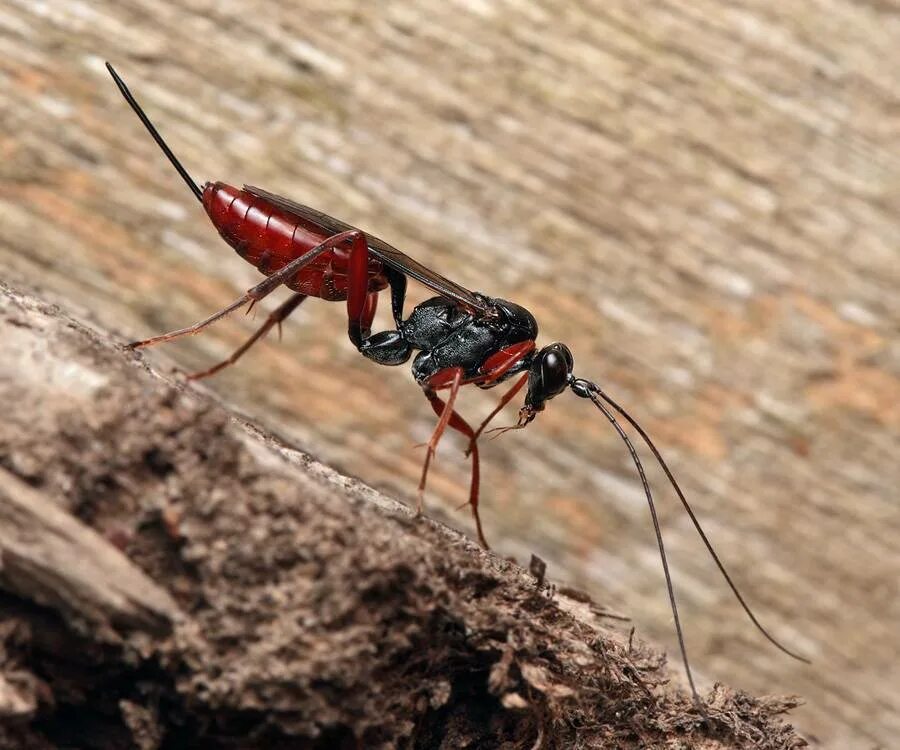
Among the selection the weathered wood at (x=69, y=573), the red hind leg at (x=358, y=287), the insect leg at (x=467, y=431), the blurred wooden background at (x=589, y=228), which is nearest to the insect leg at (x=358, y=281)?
the red hind leg at (x=358, y=287)

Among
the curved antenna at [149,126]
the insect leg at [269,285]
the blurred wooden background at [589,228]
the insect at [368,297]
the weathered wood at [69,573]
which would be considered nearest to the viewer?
the weathered wood at [69,573]

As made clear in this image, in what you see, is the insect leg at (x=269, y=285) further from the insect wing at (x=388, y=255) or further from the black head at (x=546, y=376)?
the black head at (x=546, y=376)

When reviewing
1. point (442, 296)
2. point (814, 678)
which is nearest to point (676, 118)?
point (442, 296)

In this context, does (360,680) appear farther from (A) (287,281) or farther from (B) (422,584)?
(A) (287,281)

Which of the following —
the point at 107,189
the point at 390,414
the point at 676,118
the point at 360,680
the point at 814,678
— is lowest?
the point at 814,678

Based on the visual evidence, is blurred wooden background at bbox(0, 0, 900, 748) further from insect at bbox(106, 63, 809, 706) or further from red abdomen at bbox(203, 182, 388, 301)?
red abdomen at bbox(203, 182, 388, 301)

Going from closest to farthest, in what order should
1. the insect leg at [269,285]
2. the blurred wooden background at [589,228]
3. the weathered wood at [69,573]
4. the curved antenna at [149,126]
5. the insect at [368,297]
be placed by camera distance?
the weathered wood at [69,573] → the curved antenna at [149,126] → the insect leg at [269,285] → the insect at [368,297] → the blurred wooden background at [589,228]

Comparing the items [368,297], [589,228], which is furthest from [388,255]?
[589,228]
